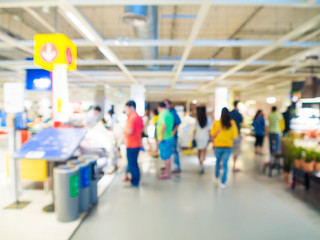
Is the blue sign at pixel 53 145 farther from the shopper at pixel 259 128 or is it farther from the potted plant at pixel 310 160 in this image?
the shopper at pixel 259 128

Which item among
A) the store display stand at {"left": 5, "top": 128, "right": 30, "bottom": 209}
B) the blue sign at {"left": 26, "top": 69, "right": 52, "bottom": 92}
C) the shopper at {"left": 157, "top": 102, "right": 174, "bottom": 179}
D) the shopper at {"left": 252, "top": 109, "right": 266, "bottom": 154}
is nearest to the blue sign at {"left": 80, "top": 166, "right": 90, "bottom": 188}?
the store display stand at {"left": 5, "top": 128, "right": 30, "bottom": 209}

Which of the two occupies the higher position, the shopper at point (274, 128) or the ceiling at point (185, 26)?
the ceiling at point (185, 26)

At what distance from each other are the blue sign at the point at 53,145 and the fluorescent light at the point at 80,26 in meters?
2.09

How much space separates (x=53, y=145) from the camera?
10.0 feet

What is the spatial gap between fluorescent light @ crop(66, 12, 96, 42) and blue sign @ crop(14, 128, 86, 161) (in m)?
2.09

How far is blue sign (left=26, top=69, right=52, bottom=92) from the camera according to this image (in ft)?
18.4

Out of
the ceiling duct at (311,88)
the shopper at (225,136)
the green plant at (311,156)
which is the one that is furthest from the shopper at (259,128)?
the shopper at (225,136)

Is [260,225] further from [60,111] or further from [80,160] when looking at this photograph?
[60,111]

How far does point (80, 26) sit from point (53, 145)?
2.59 metres

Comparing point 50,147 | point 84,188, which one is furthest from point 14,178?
point 84,188

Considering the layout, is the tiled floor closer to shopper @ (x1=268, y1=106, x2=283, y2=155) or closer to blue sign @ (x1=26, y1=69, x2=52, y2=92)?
shopper @ (x1=268, y1=106, x2=283, y2=155)

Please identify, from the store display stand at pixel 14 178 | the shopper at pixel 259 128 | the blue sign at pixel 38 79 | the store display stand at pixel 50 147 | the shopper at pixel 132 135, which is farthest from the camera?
the shopper at pixel 259 128

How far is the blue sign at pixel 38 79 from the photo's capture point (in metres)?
5.60

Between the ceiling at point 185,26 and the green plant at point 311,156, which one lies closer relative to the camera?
the green plant at point 311,156
